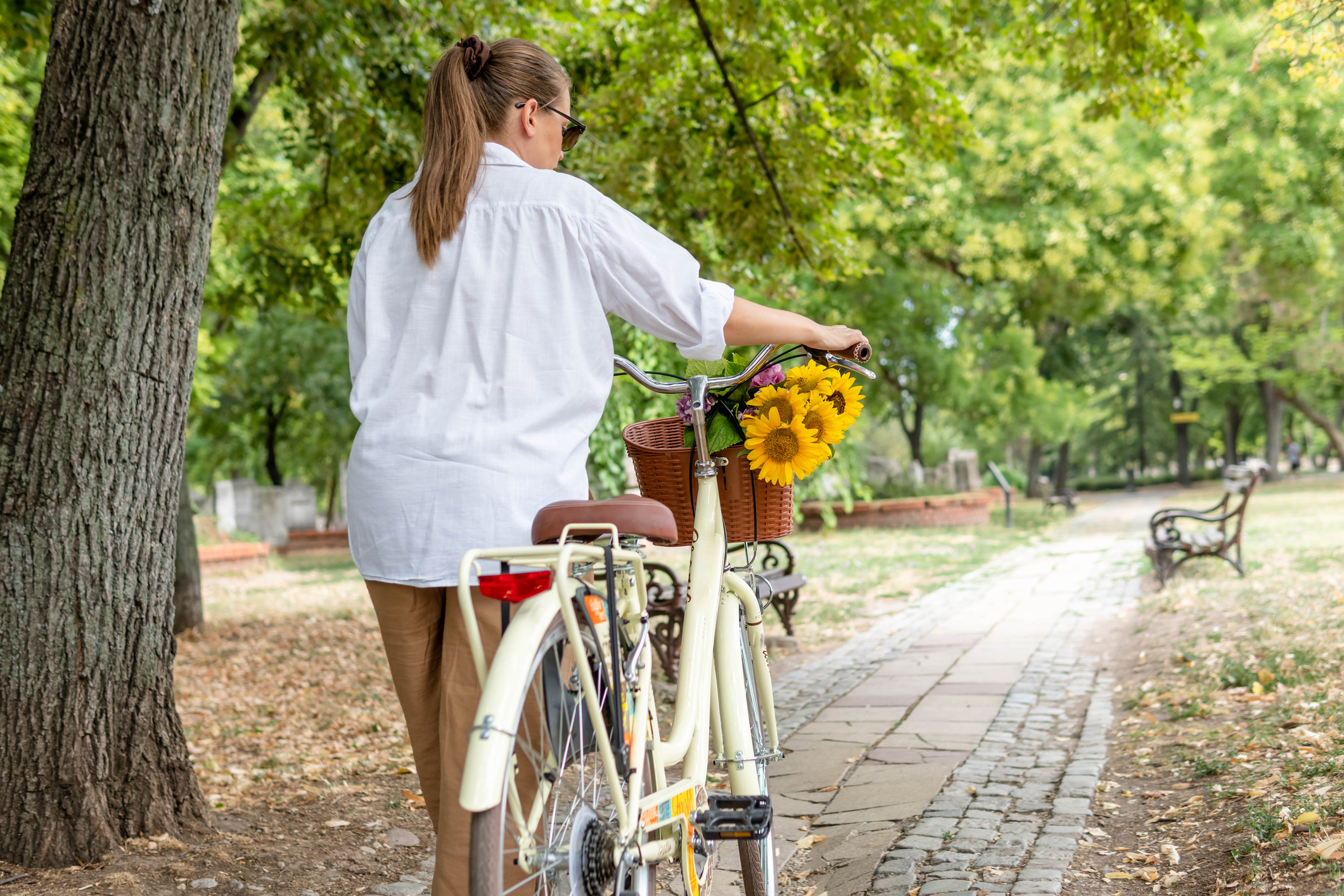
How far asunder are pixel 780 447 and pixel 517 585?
2.70 ft

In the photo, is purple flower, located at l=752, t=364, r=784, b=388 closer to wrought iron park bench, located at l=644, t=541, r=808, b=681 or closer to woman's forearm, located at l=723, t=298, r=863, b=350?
woman's forearm, located at l=723, t=298, r=863, b=350

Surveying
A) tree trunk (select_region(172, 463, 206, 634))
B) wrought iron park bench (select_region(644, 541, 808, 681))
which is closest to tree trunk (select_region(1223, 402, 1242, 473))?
wrought iron park bench (select_region(644, 541, 808, 681))

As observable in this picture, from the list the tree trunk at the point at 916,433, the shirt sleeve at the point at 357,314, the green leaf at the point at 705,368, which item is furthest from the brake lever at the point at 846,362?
the tree trunk at the point at 916,433

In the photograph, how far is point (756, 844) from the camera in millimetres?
2617

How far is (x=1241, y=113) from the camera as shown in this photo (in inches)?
798

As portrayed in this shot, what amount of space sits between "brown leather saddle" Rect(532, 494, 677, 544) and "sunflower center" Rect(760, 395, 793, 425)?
548 mm

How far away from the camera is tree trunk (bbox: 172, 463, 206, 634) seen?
356 inches

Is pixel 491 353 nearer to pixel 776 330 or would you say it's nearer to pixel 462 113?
pixel 462 113

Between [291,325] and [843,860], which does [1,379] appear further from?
[291,325]

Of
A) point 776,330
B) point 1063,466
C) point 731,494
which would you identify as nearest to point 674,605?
point 731,494

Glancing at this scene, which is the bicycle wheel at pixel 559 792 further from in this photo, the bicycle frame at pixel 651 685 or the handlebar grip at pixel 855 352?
the handlebar grip at pixel 855 352

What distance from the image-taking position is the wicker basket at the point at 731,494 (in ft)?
8.45

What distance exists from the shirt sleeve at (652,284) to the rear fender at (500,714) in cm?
58

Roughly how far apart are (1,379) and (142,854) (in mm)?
1551
